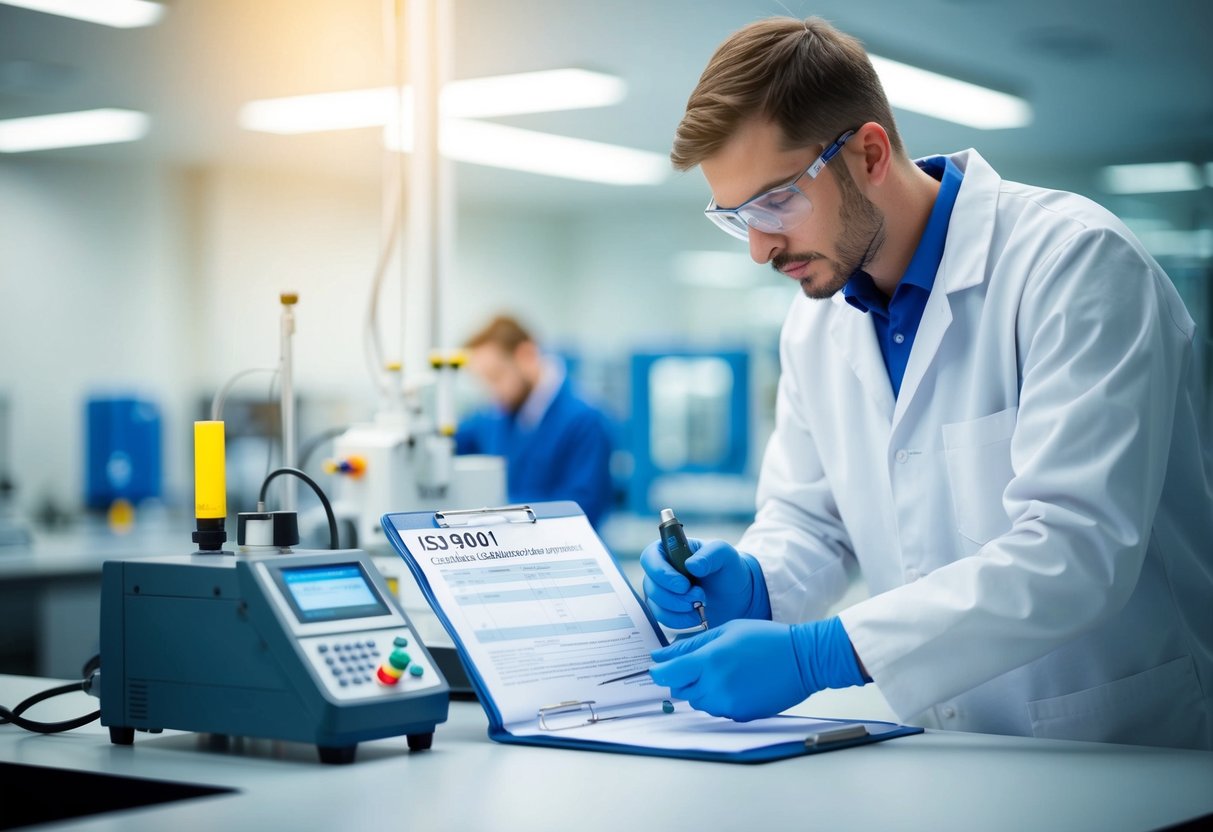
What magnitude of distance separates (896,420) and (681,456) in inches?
234

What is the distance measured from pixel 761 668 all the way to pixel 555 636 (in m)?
0.22

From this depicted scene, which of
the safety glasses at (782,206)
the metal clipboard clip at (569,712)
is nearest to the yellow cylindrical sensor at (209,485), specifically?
the metal clipboard clip at (569,712)

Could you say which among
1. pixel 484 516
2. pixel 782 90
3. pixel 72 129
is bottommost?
pixel 484 516

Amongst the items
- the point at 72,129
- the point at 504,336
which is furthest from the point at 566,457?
the point at 72,129

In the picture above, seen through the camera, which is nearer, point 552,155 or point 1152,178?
point 1152,178

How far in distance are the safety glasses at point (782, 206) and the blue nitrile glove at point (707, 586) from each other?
36cm

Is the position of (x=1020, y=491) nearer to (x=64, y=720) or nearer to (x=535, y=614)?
(x=535, y=614)

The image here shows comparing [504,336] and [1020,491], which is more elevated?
[504,336]

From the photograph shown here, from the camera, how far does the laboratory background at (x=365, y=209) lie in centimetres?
480

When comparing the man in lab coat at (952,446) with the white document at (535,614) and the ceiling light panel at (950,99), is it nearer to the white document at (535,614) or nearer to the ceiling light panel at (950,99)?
the white document at (535,614)

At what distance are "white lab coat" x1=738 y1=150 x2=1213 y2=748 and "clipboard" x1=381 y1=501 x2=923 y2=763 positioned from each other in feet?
0.48

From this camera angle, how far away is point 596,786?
3.34 feet

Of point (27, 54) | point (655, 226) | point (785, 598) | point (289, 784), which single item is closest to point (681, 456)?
point (655, 226)

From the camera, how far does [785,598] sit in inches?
61.6
